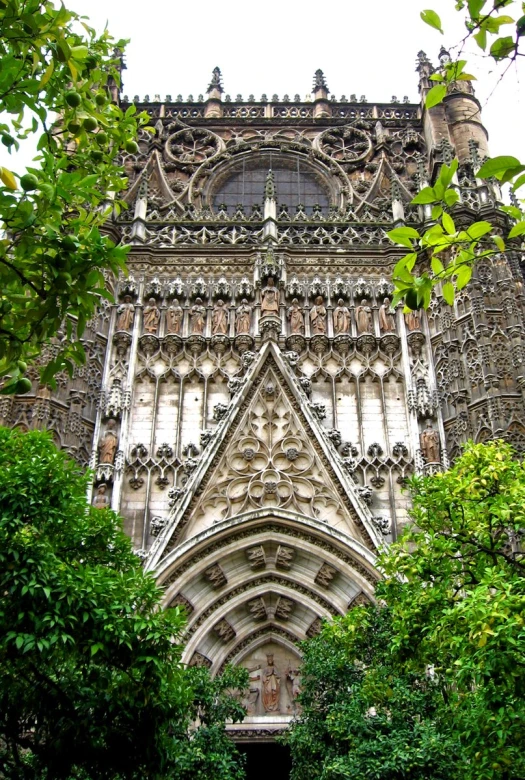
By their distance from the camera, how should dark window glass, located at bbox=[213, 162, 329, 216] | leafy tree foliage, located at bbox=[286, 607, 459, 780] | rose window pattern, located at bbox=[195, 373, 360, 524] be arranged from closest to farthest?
leafy tree foliage, located at bbox=[286, 607, 459, 780], rose window pattern, located at bbox=[195, 373, 360, 524], dark window glass, located at bbox=[213, 162, 329, 216]

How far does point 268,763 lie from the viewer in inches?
633

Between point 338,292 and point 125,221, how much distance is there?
18.3ft

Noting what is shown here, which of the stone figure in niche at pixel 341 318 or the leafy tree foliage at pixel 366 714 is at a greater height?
the stone figure in niche at pixel 341 318

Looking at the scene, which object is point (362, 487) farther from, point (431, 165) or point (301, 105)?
point (301, 105)

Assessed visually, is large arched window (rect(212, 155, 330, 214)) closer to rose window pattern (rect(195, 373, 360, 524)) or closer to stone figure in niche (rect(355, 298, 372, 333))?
stone figure in niche (rect(355, 298, 372, 333))

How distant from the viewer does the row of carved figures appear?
61.7ft

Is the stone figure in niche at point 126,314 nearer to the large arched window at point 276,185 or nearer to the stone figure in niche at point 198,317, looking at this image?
the stone figure in niche at point 198,317

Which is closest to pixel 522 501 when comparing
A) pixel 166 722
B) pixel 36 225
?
pixel 166 722


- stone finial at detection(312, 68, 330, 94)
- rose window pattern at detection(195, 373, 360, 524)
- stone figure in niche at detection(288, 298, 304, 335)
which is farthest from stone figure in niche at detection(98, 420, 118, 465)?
stone finial at detection(312, 68, 330, 94)

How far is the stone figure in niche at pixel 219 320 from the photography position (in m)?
18.7

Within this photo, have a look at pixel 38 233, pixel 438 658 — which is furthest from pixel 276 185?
pixel 38 233

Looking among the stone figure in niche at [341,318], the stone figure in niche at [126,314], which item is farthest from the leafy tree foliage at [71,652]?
the stone figure in niche at [341,318]

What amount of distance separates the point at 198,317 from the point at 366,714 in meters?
9.72

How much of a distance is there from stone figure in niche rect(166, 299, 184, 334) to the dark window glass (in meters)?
4.98
